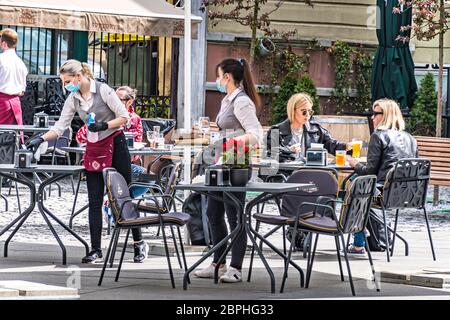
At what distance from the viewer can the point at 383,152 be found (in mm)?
13047

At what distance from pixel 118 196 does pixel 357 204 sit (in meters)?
1.88

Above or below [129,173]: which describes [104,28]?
above

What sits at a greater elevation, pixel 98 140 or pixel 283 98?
pixel 283 98

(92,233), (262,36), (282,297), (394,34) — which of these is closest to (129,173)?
(92,233)

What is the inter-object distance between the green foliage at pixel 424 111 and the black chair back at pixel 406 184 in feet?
36.2

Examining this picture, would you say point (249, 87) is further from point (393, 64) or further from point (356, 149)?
point (393, 64)

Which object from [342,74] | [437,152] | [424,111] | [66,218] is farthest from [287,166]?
[424,111]

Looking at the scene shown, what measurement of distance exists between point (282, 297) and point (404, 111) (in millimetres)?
12452

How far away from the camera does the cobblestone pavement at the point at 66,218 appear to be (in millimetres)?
14008

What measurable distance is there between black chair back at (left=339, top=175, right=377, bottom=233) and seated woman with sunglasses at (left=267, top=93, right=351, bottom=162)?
9.34 ft

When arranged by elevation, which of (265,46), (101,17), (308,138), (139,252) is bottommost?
Result: (139,252)

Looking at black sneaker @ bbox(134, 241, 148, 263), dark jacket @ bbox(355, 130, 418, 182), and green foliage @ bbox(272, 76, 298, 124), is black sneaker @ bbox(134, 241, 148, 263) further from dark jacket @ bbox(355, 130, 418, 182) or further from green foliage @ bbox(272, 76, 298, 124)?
green foliage @ bbox(272, 76, 298, 124)
